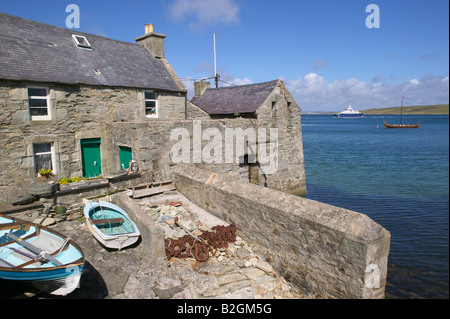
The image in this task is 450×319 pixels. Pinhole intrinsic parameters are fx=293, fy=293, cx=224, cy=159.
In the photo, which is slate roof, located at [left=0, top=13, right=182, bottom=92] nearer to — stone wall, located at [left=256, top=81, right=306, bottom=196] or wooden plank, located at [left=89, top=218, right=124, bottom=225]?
stone wall, located at [left=256, top=81, right=306, bottom=196]

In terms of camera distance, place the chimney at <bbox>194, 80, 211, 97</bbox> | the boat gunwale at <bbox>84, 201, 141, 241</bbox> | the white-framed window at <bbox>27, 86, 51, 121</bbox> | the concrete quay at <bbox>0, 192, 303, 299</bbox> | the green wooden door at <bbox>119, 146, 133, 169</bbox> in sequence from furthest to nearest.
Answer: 1. the chimney at <bbox>194, 80, 211, 97</bbox>
2. the green wooden door at <bbox>119, 146, 133, 169</bbox>
3. the white-framed window at <bbox>27, 86, 51, 121</bbox>
4. the boat gunwale at <bbox>84, 201, 141, 241</bbox>
5. the concrete quay at <bbox>0, 192, 303, 299</bbox>

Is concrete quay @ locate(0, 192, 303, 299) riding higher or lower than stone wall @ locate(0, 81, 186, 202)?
lower

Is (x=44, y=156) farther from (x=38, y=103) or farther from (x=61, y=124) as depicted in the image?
(x=38, y=103)

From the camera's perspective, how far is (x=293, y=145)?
18.5 metres

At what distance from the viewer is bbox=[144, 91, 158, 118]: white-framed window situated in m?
16.3

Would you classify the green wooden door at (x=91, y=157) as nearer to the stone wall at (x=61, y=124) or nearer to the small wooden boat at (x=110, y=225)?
the stone wall at (x=61, y=124)

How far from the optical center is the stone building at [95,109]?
37.8ft

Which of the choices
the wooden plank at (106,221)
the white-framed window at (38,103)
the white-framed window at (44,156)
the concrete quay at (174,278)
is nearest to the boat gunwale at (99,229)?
the wooden plank at (106,221)

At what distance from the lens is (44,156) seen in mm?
12539

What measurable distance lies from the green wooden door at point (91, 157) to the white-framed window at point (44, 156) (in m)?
1.33

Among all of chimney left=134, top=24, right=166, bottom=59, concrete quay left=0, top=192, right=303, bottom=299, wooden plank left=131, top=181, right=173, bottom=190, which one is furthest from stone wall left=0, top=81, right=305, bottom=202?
concrete quay left=0, top=192, right=303, bottom=299

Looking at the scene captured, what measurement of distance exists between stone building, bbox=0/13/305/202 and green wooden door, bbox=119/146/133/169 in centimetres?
4

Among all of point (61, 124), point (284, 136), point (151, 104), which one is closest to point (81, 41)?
point (151, 104)

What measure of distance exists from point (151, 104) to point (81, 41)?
471cm
